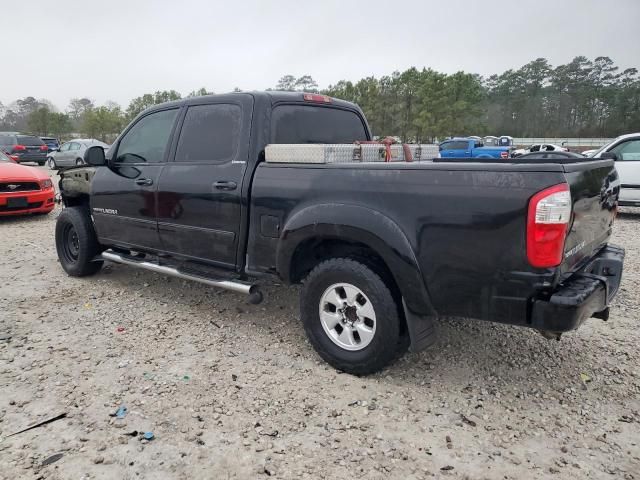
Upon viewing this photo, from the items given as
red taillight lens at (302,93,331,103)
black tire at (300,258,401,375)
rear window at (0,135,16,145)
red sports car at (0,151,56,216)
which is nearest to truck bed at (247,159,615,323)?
black tire at (300,258,401,375)

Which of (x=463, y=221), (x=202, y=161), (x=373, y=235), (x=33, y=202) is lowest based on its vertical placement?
(x=33, y=202)

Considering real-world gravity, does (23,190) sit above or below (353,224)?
below

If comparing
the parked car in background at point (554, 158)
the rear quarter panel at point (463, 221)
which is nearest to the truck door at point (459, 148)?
the parked car in background at point (554, 158)

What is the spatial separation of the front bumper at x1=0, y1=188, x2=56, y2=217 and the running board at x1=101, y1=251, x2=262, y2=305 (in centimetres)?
487

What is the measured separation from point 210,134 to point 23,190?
21.3ft

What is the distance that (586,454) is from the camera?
2.33 meters

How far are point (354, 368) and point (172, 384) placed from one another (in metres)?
1.18

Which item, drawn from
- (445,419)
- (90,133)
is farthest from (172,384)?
(90,133)

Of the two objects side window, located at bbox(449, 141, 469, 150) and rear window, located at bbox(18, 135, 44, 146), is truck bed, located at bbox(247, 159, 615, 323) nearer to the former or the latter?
side window, located at bbox(449, 141, 469, 150)

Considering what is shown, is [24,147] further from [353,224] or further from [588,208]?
[588,208]

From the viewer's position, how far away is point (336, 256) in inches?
126

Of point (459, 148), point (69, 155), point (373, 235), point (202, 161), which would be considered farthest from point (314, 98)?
point (459, 148)

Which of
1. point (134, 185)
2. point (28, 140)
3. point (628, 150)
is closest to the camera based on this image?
point (134, 185)

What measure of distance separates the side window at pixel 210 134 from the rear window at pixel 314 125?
32 centimetres
